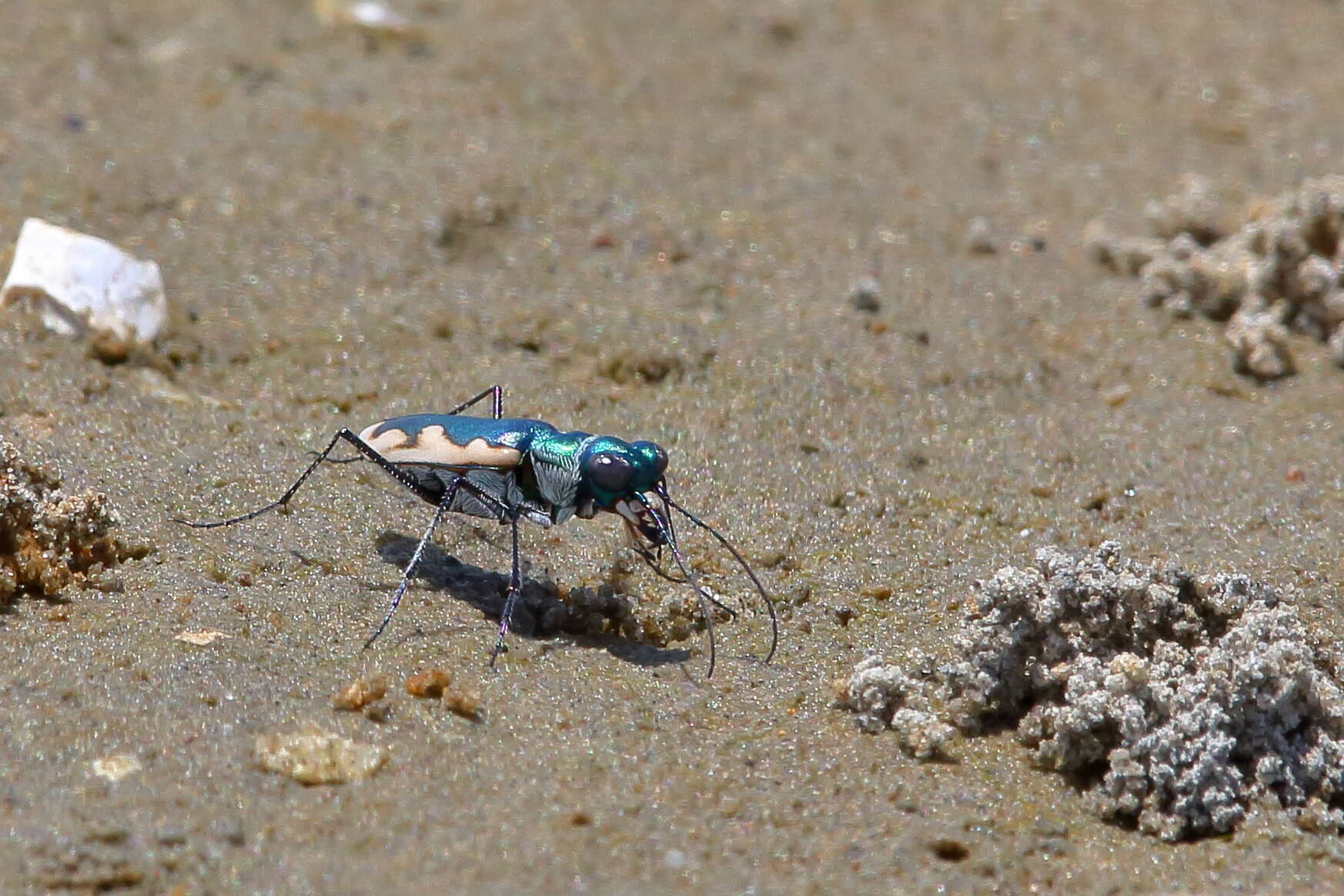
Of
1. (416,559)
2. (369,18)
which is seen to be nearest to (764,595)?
(416,559)

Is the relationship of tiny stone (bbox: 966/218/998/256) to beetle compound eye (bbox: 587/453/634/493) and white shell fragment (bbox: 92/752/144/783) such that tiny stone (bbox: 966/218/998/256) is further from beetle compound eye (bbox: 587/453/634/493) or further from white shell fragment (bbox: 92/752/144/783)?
white shell fragment (bbox: 92/752/144/783)

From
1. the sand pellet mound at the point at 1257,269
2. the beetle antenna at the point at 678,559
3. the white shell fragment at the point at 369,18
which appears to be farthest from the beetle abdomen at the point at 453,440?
the white shell fragment at the point at 369,18

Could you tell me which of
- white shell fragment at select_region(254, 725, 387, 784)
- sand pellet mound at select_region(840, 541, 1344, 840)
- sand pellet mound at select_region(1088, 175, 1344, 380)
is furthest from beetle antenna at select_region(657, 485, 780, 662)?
sand pellet mound at select_region(1088, 175, 1344, 380)

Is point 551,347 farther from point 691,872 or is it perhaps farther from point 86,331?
point 691,872

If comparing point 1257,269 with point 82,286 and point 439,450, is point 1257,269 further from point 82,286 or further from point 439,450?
point 82,286

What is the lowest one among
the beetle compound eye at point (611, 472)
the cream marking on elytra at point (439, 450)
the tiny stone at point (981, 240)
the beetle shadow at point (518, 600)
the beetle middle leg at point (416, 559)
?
the beetle shadow at point (518, 600)

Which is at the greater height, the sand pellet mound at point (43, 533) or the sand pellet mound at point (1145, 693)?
the sand pellet mound at point (1145, 693)

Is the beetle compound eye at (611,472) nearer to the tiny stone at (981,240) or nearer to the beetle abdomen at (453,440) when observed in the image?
the beetle abdomen at (453,440)
